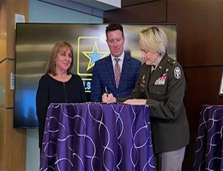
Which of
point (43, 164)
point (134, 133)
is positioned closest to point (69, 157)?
point (43, 164)

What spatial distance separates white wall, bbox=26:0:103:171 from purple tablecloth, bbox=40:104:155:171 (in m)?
2.08

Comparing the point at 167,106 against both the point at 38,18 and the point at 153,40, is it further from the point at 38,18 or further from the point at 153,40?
the point at 38,18

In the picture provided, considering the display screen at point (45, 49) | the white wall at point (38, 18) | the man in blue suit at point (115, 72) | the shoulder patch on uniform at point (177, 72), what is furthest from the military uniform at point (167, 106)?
the white wall at point (38, 18)

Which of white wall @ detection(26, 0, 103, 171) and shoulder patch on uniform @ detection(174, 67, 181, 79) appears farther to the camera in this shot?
white wall @ detection(26, 0, 103, 171)

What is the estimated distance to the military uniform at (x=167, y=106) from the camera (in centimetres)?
183

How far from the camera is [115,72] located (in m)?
2.87

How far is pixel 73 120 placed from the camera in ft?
5.53

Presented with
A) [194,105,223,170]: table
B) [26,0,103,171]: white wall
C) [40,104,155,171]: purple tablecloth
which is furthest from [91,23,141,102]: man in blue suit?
[26,0,103,171]: white wall

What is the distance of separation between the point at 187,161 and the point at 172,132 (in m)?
1.95

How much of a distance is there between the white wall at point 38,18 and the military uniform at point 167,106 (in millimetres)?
2117

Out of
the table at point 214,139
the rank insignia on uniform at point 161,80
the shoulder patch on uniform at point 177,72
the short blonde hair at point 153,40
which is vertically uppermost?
the short blonde hair at point 153,40

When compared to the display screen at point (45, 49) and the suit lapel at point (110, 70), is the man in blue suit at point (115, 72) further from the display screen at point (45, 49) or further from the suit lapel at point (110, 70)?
the display screen at point (45, 49)

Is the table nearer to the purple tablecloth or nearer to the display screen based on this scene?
the purple tablecloth

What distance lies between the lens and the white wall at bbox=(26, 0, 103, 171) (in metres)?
3.67
